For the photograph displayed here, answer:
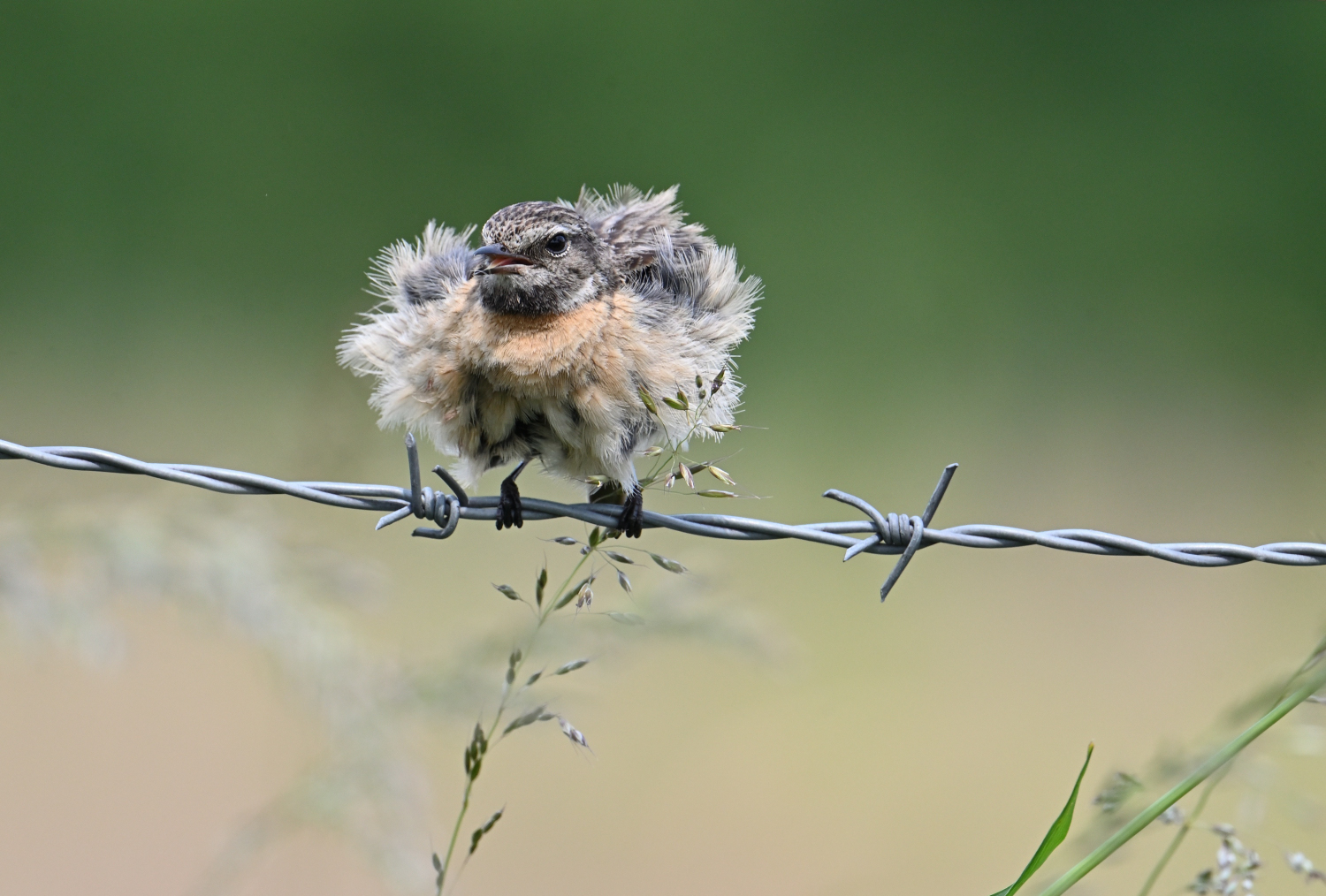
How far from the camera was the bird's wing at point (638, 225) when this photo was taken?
2.05 meters

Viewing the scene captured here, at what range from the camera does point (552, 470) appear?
1.99 m

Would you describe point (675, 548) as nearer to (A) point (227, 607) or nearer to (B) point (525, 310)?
(B) point (525, 310)

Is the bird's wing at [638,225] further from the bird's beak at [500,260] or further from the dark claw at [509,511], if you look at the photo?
the dark claw at [509,511]

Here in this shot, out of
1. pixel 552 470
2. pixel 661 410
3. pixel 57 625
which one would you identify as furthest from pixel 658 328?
pixel 57 625

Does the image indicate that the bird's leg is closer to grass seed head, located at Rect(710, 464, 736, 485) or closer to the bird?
the bird

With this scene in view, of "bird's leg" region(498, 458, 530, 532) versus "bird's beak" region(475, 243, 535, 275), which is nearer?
"bird's leg" region(498, 458, 530, 532)

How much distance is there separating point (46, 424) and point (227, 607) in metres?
1.99

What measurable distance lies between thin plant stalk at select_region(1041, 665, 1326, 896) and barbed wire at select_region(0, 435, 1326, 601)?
0.24 metres

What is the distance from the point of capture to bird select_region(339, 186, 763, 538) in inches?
71.1

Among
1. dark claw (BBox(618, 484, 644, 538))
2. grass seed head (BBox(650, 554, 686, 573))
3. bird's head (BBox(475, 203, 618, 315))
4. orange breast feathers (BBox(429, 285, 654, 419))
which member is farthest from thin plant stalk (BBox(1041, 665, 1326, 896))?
bird's head (BBox(475, 203, 618, 315))

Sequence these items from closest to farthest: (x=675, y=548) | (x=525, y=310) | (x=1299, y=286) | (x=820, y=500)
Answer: (x=525, y=310), (x=675, y=548), (x=820, y=500), (x=1299, y=286)

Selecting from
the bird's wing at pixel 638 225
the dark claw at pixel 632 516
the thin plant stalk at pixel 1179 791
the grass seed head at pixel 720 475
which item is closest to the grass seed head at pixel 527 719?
the grass seed head at pixel 720 475

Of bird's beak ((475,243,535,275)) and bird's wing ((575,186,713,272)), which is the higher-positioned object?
bird's wing ((575,186,713,272))

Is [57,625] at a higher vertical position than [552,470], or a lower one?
lower
